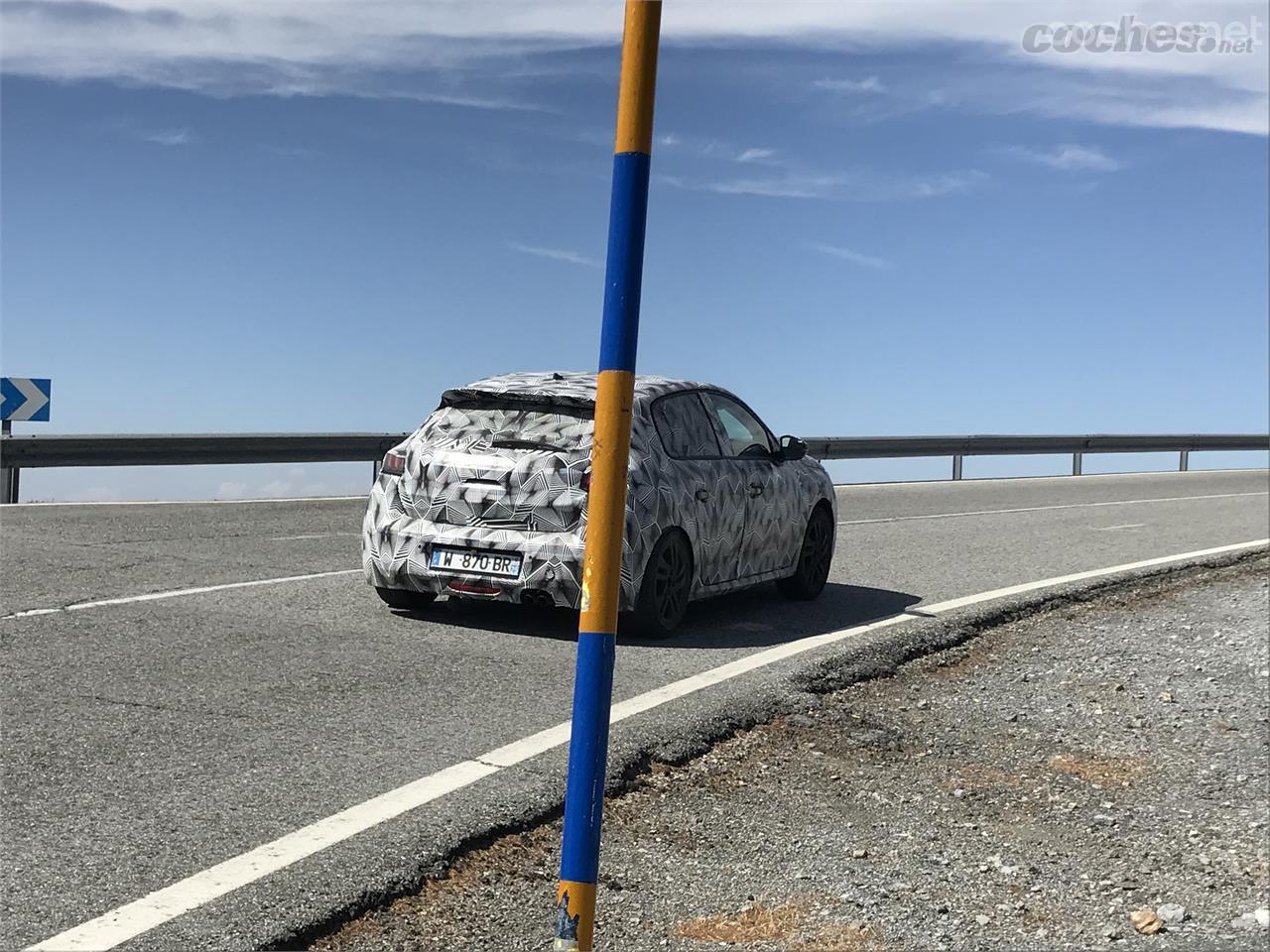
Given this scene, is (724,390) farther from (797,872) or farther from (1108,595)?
(797,872)

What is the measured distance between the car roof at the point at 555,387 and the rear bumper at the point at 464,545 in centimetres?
85

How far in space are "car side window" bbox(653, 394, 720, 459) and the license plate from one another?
126cm

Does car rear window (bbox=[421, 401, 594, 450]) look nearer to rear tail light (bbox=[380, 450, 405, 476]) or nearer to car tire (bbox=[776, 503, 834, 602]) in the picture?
rear tail light (bbox=[380, 450, 405, 476])

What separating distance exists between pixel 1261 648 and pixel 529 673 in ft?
17.1

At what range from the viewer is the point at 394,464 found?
29.8 ft

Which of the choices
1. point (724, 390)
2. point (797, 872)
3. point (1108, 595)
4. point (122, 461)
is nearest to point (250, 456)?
point (122, 461)

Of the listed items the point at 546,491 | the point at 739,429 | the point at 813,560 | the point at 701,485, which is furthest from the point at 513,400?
the point at 813,560

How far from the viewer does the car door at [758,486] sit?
9.83m

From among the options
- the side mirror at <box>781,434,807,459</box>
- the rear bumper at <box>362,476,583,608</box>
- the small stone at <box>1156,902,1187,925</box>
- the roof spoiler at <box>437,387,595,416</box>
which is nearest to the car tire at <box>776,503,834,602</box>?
the side mirror at <box>781,434,807,459</box>

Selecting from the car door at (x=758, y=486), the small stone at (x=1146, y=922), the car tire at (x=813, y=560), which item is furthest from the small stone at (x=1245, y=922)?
the car tire at (x=813, y=560)

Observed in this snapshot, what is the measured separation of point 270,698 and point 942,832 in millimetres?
3140

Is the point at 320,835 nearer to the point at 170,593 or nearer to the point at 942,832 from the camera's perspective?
the point at 942,832

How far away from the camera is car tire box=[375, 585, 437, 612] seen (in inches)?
364

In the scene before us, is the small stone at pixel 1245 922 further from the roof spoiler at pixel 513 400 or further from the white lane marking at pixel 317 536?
the white lane marking at pixel 317 536
